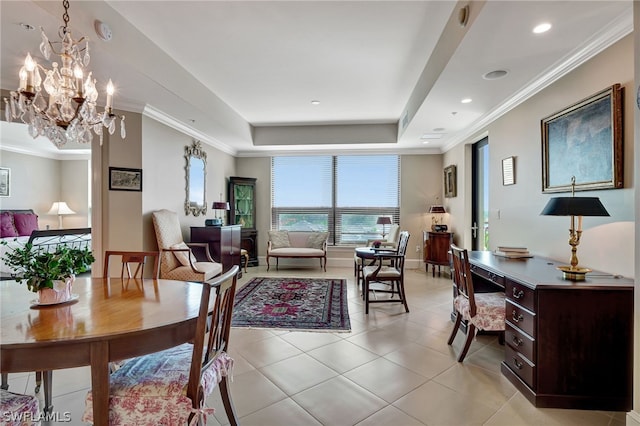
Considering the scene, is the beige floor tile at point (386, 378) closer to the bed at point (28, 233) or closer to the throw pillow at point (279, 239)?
the throw pillow at point (279, 239)

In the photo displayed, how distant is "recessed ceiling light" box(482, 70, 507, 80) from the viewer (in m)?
2.96

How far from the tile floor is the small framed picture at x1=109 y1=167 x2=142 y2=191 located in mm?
2205

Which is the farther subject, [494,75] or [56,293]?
[494,75]

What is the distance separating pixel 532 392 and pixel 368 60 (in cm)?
336

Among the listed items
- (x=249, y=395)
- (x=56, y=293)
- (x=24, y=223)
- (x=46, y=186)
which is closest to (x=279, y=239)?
(x=249, y=395)

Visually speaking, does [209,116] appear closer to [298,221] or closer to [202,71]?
[202,71]

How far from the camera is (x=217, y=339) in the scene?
176cm

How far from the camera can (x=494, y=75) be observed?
9.94ft

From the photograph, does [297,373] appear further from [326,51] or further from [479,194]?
[479,194]

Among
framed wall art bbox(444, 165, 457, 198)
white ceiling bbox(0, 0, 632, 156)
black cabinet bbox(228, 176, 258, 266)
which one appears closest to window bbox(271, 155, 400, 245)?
black cabinet bbox(228, 176, 258, 266)

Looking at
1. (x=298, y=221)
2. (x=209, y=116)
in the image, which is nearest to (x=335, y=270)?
(x=298, y=221)

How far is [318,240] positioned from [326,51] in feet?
14.1

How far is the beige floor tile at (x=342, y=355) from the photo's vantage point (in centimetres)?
259

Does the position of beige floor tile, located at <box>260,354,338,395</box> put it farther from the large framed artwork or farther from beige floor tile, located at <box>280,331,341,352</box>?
the large framed artwork
